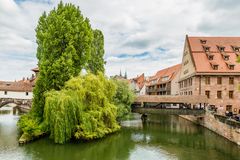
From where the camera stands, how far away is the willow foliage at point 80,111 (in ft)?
67.8

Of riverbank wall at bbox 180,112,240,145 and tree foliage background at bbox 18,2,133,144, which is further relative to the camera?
riverbank wall at bbox 180,112,240,145

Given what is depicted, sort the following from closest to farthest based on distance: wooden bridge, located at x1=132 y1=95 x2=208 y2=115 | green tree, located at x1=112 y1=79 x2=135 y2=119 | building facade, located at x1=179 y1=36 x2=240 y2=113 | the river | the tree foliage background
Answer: the river < the tree foliage background < green tree, located at x1=112 y1=79 x2=135 y2=119 < wooden bridge, located at x1=132 y1=95 x2=208 y2=115 < building facade, located at x1=179 y1=36 x2=240 y2=113

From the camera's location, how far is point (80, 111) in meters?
21.8

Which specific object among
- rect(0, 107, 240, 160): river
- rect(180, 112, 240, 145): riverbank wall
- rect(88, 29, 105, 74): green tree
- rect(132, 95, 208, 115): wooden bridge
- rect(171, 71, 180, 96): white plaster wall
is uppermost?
rect(88, 29, 105, 74): green tree

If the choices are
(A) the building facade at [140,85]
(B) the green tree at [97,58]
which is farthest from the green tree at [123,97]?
(A) the building facade at [140,85]

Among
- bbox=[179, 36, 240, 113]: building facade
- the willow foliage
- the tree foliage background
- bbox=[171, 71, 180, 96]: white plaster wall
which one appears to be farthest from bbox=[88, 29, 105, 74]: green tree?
bbox=[171, 71, 180, 96]: white plaster wall

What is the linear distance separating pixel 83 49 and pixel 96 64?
6797mm

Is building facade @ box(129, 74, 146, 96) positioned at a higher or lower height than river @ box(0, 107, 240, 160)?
higher

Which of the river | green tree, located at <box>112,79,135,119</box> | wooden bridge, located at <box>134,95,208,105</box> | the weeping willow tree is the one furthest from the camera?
wooden bridge, located at <box>134,95,208,105</box>

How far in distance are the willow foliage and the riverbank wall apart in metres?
10.4

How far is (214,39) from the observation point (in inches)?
1670

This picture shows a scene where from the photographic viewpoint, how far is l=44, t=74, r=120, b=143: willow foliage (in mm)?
20672

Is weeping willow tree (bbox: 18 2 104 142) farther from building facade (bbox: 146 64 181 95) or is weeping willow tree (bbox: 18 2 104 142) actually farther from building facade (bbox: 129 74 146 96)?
building facade (bbox: 129 74 146 96)

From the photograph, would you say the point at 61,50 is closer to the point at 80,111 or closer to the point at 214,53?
the point at 80,111
